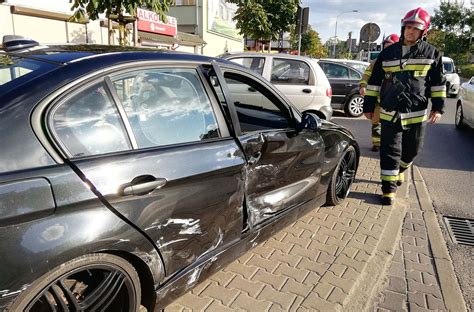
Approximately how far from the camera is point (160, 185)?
199 cm

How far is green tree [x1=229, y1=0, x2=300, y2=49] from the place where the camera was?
18.4 metres

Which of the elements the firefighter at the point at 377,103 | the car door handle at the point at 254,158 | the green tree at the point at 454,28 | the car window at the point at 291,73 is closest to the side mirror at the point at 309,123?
the car door handle at the point at 254,158

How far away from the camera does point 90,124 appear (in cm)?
188

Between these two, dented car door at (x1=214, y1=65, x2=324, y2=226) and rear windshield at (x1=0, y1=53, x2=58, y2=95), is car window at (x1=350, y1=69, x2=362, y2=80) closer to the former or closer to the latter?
dented car door at (x1=214, y1=65, x2=324, y2=226)

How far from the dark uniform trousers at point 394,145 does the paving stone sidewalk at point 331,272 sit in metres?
0.49

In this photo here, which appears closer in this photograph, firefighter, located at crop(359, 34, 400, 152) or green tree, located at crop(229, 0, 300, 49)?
firefighter, located at crop(359, 34, 400, 152)

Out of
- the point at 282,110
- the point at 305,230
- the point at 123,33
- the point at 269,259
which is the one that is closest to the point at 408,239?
the point at 305,230

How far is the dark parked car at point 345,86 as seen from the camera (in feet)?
35.6

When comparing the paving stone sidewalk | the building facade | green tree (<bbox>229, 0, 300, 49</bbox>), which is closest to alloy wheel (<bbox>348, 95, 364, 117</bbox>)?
the building facade

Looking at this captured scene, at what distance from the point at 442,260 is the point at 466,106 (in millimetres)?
6623

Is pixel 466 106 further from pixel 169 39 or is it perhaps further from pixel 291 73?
pixel 169 39

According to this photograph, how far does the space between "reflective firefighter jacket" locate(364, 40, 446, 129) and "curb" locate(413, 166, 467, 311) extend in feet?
3.48

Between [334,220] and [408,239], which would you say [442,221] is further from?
[334,220]

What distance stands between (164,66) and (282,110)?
4.47ft
